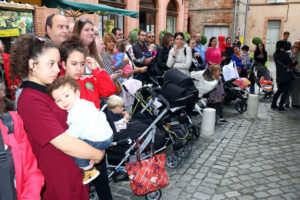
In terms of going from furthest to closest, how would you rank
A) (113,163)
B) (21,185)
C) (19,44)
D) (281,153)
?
1. (281,153)
2. (113,163)
3. (19,44)
4. (21,185)

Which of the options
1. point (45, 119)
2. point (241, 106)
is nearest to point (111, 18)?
point (241, 106)

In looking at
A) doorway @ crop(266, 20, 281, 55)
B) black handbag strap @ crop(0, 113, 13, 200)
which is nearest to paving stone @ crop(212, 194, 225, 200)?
black handbag strap @ crop(0, 113, 13, 200)

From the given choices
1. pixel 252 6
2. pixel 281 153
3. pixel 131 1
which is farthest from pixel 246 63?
pixel 252 6

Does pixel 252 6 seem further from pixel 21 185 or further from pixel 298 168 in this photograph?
pixel 21 185

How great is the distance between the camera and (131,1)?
45.4 feet

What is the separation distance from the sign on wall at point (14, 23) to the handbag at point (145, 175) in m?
6.87

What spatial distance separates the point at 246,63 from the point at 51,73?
8548mm

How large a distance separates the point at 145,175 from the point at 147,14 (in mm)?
14308

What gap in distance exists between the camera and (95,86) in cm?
262

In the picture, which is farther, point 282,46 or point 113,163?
point 282,46

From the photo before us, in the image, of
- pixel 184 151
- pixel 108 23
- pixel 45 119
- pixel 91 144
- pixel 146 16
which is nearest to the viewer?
pixel 45 119

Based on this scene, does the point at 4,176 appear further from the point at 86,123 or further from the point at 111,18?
the point at 111,18

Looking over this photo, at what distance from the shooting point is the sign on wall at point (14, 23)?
26.3 feet

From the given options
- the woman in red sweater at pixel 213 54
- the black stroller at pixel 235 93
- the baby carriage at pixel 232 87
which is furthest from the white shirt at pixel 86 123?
the woman in red sweater at pixel 213 54
